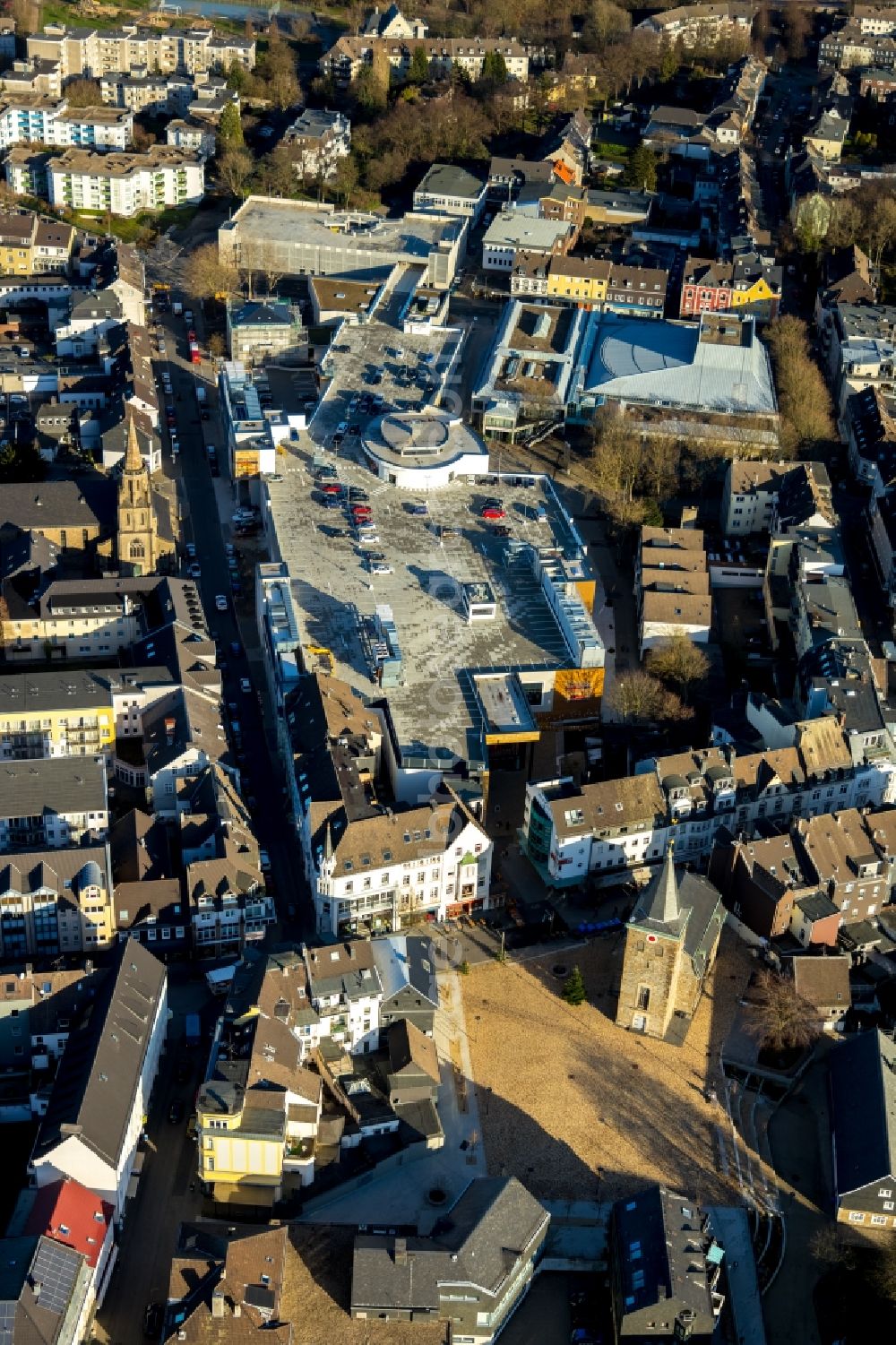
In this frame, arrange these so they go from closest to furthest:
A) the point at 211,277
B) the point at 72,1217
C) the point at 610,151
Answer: the point at 72,1217, the point at 211,277, the point at 610,151

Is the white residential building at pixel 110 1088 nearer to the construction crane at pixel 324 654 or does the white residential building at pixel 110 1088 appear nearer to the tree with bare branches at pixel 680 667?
the construction crane at pixel 324 654

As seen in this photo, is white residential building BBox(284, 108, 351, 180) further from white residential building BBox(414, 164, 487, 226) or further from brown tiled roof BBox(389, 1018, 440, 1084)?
brown tiled roof BBox(389, 1018, 440, 1084)

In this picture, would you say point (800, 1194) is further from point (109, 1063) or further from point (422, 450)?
point (422, 450)

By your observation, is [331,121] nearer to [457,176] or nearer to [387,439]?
[457,176]

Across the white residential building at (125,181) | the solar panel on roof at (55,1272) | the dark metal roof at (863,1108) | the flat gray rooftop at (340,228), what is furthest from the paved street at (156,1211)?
the white residential building at (125,181)

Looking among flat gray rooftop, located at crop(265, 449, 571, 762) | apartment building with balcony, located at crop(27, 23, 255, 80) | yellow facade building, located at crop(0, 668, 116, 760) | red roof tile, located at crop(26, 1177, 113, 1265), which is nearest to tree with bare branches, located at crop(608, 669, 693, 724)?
flat gray rooftop, located at crop(265, 449, 571, 762)

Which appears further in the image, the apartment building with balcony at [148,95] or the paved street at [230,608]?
the apartment building with balcony at [148,95]

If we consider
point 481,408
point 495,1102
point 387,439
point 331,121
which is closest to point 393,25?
point 331,121

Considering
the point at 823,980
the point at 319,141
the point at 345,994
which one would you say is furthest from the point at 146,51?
the point at 823,980
